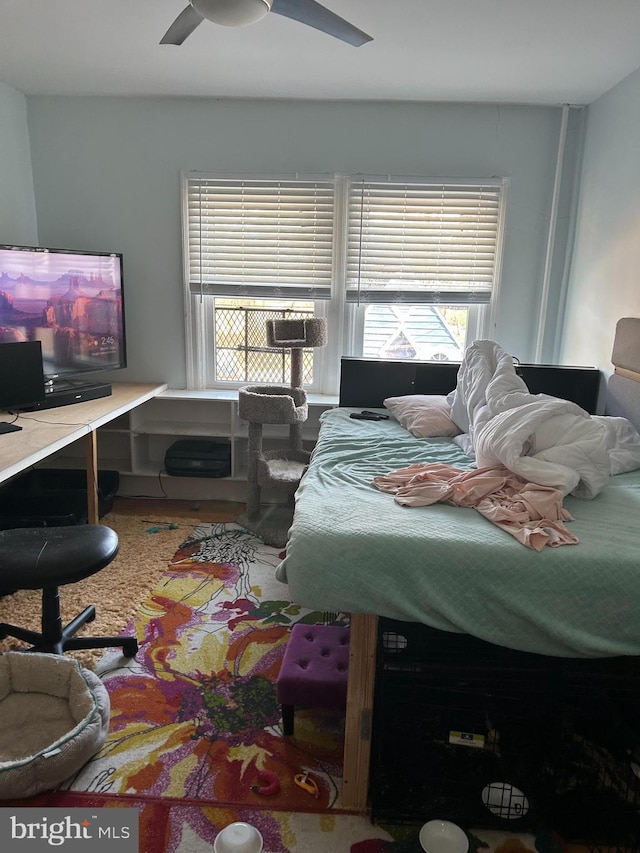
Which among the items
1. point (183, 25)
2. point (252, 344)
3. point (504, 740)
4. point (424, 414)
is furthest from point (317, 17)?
point (504, 740)

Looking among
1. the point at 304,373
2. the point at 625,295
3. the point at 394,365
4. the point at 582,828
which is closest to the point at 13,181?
the point at 304,373

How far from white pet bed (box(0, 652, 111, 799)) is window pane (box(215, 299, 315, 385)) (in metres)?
2.30

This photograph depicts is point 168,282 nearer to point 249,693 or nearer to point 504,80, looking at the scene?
point 504,80

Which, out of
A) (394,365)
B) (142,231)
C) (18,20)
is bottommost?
(394,365)

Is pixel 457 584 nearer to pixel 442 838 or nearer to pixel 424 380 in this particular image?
pixel 442 838

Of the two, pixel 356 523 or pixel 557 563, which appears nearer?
pixel 557 563

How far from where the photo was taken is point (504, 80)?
302 centimetres

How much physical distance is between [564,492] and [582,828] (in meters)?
0.90

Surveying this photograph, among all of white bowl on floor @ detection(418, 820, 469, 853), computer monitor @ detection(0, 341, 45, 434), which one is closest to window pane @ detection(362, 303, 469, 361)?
computer monitor @ detection(0, 341, 45, 434)

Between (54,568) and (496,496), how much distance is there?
143 centimetres

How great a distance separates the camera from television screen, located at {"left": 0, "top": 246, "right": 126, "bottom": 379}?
3045mm

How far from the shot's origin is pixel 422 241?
3.60m

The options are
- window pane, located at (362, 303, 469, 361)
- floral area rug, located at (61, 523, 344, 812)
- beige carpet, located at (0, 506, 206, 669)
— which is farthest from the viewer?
window pane, located at (362, 303, 469, 361)

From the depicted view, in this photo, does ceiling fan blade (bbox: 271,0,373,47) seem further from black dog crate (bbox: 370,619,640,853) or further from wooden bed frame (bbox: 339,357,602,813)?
black dog crate (bbox: 370,619,640,853)
